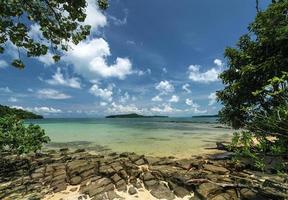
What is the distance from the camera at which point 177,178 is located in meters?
11.0

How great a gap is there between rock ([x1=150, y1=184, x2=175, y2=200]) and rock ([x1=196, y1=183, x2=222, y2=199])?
1.02 metres

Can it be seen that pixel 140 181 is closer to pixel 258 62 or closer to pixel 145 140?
pixel 258 62

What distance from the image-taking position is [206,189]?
9.72 metres

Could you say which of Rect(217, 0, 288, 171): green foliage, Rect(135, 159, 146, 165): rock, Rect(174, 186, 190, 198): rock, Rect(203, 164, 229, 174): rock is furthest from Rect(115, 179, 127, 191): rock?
Rect(217, 0, 288, 171): green foliage

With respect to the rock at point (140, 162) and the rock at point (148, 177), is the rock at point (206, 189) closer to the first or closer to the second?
the rock at point (148, 177)

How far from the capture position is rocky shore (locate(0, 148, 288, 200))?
30.9 ft

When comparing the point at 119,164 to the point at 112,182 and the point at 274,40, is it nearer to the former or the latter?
the point at 112,182

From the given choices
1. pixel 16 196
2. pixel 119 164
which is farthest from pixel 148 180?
pixel 16 196

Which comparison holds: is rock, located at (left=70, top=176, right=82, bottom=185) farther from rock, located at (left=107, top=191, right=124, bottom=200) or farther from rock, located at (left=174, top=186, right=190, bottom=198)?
rock, located at (left=174, top=186, right=190, bottom=198)

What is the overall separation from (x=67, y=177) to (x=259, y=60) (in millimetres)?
13331

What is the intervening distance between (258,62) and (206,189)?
10.5m

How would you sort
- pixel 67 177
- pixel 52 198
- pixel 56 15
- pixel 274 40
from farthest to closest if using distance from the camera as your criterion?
pixel 274 40 < pixel 67 177 < pixel 52 198 < pixel 56 15

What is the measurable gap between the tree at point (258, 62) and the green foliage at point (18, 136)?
12.3 metres

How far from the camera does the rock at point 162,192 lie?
9.88m
